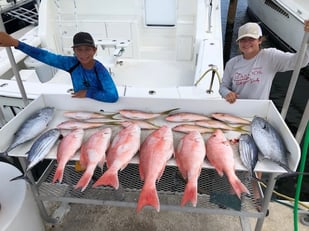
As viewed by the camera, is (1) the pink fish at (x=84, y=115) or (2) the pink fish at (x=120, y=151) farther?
(1) the pink fish at (x=84, y=115)

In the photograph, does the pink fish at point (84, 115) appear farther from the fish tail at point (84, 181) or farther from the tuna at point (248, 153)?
the tuna at point (248, 153)

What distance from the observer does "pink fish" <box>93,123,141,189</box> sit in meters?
1.36

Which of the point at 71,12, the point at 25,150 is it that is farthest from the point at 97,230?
the point at 71,12

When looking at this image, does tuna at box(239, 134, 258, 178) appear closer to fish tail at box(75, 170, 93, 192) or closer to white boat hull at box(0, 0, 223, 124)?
fish tail at box(75, 170, 93, 192)

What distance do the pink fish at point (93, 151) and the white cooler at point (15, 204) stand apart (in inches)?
23.5

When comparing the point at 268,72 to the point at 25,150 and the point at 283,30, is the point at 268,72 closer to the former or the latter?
the point at 25,150

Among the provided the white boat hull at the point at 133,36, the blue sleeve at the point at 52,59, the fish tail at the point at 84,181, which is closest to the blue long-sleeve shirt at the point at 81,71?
the blue sleeve at the point at 52,59

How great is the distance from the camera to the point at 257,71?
2.02m

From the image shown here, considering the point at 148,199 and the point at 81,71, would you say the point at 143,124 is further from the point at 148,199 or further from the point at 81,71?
the point at 81,71

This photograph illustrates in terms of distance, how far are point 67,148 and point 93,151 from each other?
16 cm

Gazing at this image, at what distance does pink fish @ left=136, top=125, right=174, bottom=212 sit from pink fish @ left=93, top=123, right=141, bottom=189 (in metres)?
0.06

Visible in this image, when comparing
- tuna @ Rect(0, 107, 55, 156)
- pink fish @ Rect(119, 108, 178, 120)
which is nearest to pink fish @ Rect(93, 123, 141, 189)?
pink fish @ Rect(119, 108, 178, 120)

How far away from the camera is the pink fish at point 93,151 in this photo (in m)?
1.43

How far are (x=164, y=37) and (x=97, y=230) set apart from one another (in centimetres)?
360
